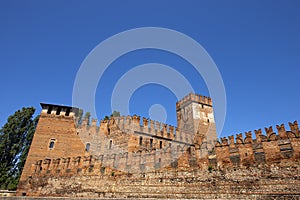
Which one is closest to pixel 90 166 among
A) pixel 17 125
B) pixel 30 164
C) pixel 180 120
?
pixel 30 164

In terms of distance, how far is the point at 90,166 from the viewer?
14.7 m

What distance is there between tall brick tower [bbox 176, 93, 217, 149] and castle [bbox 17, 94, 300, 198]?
3486mm

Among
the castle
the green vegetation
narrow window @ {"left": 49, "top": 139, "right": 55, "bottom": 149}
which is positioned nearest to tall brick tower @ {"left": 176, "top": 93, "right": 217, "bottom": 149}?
the castle

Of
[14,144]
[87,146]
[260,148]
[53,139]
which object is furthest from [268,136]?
[14,144]

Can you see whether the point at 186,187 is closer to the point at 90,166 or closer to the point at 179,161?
the point at 179,161

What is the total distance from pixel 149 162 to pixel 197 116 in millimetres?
15595

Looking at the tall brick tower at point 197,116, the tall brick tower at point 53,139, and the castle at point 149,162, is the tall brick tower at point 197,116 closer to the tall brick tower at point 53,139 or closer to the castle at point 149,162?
the castle at point 149,162

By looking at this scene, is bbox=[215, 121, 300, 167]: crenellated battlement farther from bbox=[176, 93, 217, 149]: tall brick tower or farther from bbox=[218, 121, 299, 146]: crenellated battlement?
bbox=[176, 93, 217, 149]: tall brick tower

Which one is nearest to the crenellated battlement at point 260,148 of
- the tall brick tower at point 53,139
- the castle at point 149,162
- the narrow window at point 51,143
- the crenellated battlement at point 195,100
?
the castle at point 149,162

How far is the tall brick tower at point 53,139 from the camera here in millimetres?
17798

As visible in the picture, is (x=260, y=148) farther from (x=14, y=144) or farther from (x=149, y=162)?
(x=14, y=144)

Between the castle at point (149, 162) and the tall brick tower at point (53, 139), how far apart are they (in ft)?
0.26

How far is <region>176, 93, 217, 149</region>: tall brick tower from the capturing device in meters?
26.1

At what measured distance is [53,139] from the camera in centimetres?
1923
